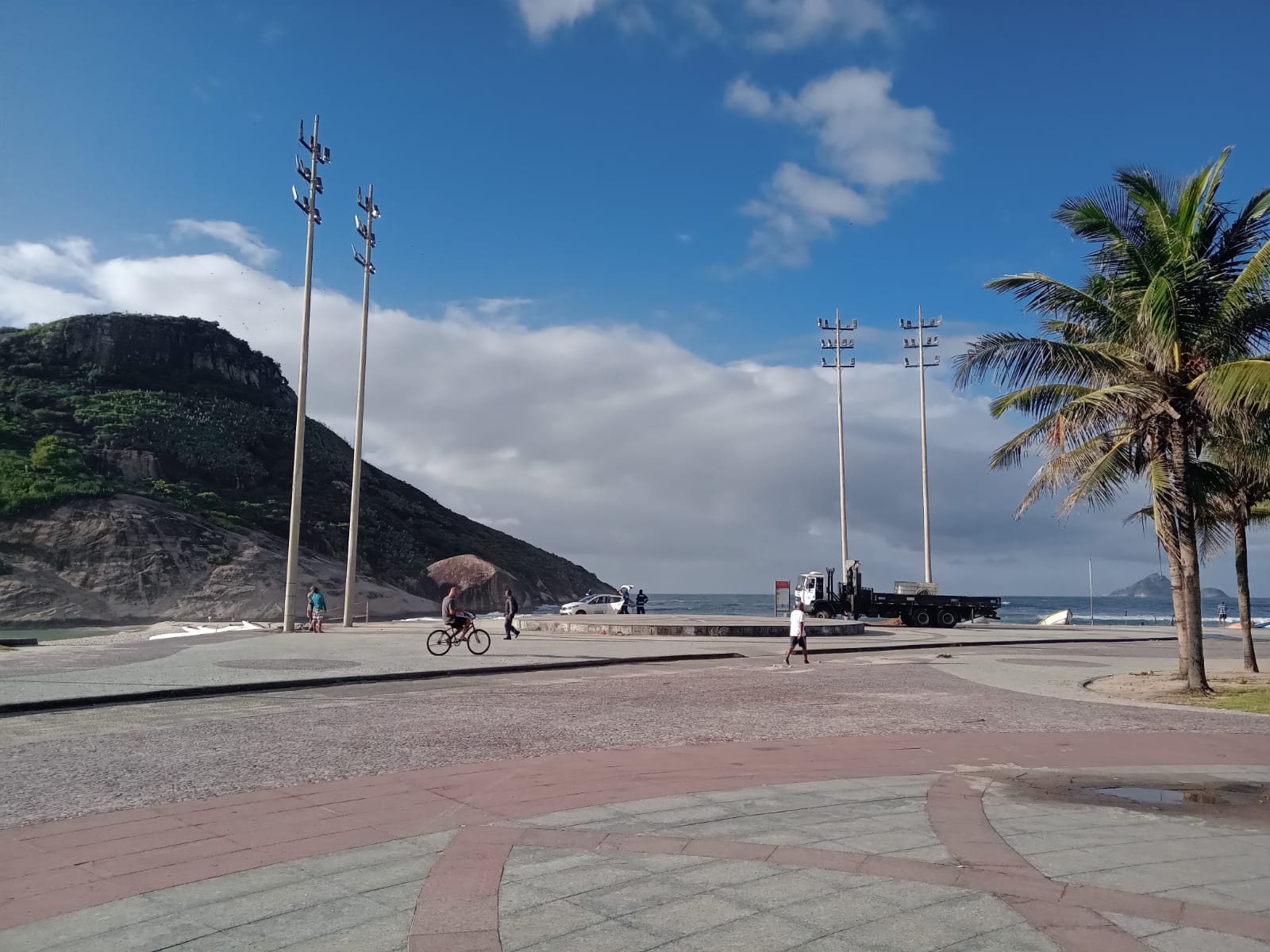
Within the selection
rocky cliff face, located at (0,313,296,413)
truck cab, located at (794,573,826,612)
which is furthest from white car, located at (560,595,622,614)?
rocky cliff face, located at (0,313,296,413)

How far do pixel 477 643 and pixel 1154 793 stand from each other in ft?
58.4

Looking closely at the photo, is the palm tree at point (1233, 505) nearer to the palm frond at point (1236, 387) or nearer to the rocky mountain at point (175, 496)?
the palm frond at point (1236, 387)

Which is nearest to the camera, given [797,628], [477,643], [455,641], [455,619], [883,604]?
[797,628]

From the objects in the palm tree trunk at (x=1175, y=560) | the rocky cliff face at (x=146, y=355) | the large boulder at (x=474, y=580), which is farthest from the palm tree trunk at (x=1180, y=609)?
the rocky cliff face at (x=146, y=355)

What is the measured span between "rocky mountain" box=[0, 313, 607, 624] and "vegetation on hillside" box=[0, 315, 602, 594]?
199mm

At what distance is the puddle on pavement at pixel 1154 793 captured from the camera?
281 inches

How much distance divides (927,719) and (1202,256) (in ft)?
32.0

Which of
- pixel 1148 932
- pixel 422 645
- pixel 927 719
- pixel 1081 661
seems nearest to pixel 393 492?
pixel 422 645

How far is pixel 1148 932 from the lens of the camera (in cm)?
432

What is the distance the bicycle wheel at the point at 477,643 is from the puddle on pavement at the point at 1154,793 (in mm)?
16054

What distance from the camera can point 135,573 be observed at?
57.7m

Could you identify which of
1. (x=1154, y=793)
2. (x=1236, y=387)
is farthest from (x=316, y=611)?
(x=1154, y=793)

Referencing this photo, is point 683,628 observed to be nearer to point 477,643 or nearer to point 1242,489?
point 477,643

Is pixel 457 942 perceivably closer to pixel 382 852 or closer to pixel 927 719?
pixel 382 852
